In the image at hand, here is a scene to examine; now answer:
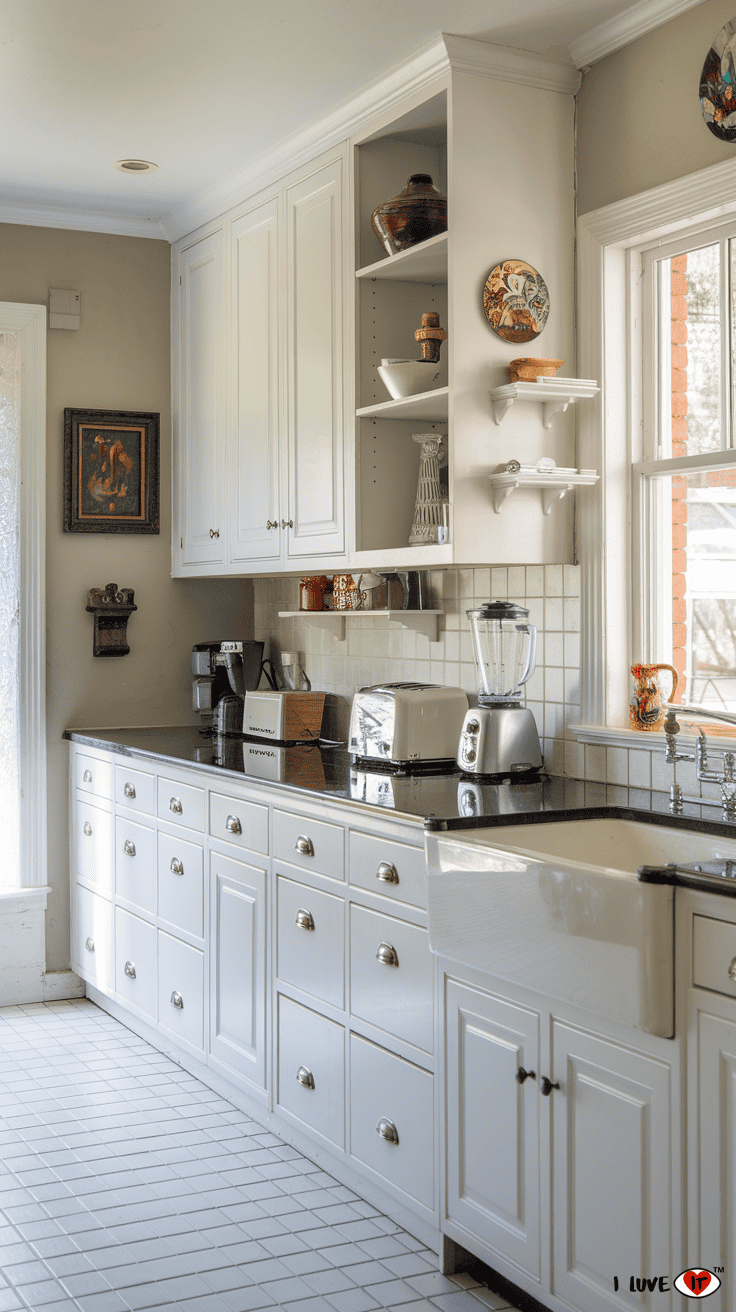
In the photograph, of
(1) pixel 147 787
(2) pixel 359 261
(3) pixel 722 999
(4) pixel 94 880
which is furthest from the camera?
(4) pixel 94 880

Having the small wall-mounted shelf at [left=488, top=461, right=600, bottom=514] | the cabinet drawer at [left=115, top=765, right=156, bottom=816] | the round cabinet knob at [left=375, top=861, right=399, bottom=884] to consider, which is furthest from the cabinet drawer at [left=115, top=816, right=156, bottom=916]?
the small wall-mounted shelf at [left=488, top=461, right=600, bottom=514]

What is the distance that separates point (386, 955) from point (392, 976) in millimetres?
43

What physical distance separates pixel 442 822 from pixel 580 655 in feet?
2.72

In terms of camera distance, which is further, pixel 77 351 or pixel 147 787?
pixel 77 351

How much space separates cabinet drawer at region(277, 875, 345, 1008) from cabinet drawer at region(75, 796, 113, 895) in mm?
1176

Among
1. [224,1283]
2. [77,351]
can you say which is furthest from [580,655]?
[77,351]

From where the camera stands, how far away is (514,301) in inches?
114

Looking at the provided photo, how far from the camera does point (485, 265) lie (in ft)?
9.48

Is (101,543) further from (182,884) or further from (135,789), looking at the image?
(182,884)

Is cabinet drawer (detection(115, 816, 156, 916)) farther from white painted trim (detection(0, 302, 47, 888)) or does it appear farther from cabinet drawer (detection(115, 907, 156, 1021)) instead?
white painted trim (detection(0, 302, 47, 888))

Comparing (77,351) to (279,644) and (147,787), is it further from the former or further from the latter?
(147,787)

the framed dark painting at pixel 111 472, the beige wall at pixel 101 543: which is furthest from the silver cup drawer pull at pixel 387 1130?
the framed dark painting at pixel 111 472

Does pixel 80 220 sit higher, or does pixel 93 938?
pixel 80 220

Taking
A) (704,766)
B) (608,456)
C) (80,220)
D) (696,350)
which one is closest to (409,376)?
(608,456)
